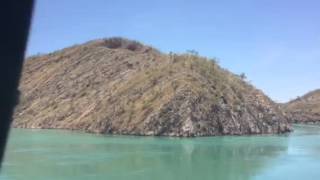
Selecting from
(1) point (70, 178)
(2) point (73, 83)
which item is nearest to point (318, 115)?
(2) point (73, 83)

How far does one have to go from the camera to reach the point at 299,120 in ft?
426

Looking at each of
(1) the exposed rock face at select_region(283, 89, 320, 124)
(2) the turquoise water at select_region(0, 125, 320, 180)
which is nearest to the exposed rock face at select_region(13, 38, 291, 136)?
(2) the turquoise water at select_region(0, 125, 320, 180)

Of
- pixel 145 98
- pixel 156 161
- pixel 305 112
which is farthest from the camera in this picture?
pixel 305 112

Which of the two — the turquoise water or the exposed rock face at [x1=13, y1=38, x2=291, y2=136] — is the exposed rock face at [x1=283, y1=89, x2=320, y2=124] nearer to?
the exposed rock face at [x1=13, y1=38, x2=291, y2=136]

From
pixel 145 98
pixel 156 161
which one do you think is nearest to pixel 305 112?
pixel 145 98

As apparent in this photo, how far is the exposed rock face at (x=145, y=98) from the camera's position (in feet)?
246

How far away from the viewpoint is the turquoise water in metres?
34.8

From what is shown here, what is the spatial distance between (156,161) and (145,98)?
37.5 meters

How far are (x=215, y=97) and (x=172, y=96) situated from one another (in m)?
5.96

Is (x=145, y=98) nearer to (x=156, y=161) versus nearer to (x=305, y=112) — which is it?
(x=156, y=161)

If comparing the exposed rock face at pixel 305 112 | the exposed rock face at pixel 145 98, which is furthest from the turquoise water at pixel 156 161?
the exposed rock face at pixel 305 112

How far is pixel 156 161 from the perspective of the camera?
138 ft

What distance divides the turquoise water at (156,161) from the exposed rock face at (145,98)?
15.6m

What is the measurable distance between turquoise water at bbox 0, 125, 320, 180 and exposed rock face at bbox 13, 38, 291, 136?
15.6m
